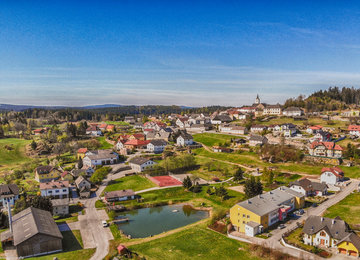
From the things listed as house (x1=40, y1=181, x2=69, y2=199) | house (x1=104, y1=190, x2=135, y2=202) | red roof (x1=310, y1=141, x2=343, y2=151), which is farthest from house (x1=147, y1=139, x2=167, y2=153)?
red roof (x1=310, y1=141, x2=343, y2=151)

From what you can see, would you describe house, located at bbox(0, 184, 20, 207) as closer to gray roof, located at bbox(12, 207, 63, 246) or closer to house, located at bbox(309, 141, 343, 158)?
gray roof, located at bbox(12, 207, 63, 246)

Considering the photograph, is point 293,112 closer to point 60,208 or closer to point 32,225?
point 60,208

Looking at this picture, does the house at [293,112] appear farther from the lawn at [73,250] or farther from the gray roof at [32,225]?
the gray roof at [32,225]

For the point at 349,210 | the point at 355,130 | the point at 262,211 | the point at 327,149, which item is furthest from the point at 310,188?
the point at 355,130

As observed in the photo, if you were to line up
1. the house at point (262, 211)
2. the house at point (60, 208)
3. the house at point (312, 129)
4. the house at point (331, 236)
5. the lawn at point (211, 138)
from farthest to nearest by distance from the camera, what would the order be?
the lawn at point (211, 138) < the house at point (312, 129) < the house at point (60, 208) < the house at point (262, 211) < the house at point (331, 236)

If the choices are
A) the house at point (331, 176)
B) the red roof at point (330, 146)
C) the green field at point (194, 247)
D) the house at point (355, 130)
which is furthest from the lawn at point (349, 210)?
the house at point (355, 130)

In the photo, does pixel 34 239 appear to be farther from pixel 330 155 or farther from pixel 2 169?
pixel 330 155

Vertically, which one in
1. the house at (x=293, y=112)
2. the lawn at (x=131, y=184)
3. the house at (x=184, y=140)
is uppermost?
the house at (x=293, y=112)
